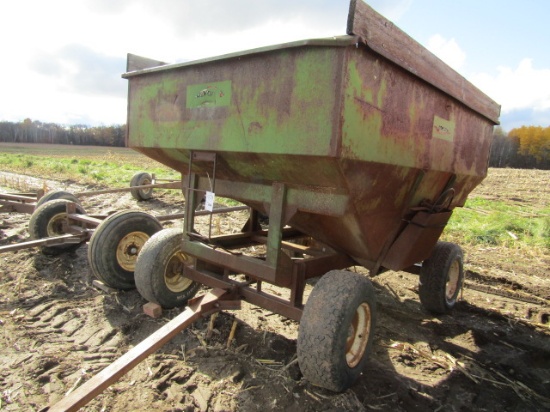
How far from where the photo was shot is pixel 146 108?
3277 millimetres

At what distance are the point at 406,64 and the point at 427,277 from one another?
2.35m

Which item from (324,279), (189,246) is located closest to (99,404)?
(189,246)

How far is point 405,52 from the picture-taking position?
103 inches

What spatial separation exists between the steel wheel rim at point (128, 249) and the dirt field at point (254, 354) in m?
0.32

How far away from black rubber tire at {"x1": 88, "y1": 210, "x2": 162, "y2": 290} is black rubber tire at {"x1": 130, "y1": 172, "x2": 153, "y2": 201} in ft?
21.7

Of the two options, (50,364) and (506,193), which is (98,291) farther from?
(506,193)

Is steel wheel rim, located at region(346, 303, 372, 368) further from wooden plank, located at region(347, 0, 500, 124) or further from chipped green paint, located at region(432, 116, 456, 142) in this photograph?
wooden plank, located at region(347, 0, 500, 124)

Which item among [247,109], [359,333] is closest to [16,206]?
[247,109]

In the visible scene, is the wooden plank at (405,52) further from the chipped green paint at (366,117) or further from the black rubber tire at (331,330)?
the black rubber tire at (331,330)

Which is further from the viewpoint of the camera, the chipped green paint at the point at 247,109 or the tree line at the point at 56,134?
the tree line at the point at 56,134

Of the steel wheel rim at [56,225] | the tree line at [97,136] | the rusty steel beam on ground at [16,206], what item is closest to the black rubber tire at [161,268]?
the steel wheel rim at [56,225]

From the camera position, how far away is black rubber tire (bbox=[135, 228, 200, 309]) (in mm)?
3461

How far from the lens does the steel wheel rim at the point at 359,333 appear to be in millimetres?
2738

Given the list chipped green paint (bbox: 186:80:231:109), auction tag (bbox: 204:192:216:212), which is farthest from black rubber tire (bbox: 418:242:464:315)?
chipped green paint (bbox: 186:80:231:109)
